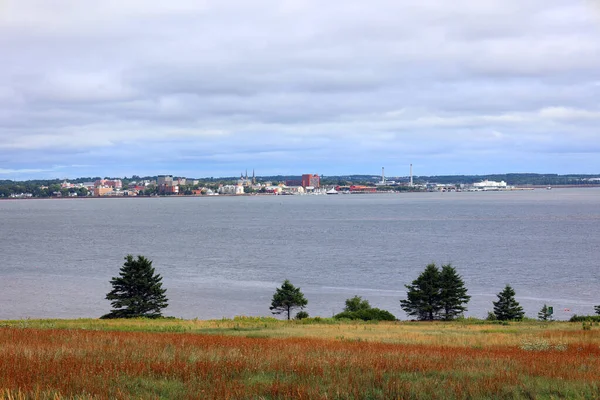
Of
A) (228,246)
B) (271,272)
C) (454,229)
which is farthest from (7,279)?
(454,229)

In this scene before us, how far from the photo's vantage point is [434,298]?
40750mm

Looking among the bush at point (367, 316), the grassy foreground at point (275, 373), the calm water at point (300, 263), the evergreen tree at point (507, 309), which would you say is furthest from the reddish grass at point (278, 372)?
the calm water at point (300, 263)

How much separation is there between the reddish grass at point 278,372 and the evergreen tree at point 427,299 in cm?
2707

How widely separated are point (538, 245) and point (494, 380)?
90.9m

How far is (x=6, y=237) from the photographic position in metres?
121

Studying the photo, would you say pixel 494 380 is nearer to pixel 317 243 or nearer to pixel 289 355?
pixel 289 355

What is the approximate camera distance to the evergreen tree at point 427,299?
40062mm

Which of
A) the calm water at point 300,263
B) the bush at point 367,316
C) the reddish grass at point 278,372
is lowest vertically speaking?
the calm water at point 300,263

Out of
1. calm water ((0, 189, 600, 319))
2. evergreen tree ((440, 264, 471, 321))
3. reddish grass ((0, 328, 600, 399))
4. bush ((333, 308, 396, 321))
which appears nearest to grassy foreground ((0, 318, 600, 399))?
reddish grass ((0, 328, 600, 399))

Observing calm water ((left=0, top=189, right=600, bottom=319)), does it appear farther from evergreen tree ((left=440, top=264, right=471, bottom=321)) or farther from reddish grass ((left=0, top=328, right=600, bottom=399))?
reddish grass ((left=0, top=328, right=600, bottom=399))

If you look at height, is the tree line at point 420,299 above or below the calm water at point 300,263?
above

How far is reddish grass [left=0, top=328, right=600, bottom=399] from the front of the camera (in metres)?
8.47

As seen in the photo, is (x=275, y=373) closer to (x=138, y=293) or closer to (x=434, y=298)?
(x=434, y=298)

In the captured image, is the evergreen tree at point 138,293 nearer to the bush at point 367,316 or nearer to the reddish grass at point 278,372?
the bush at point 367,316
